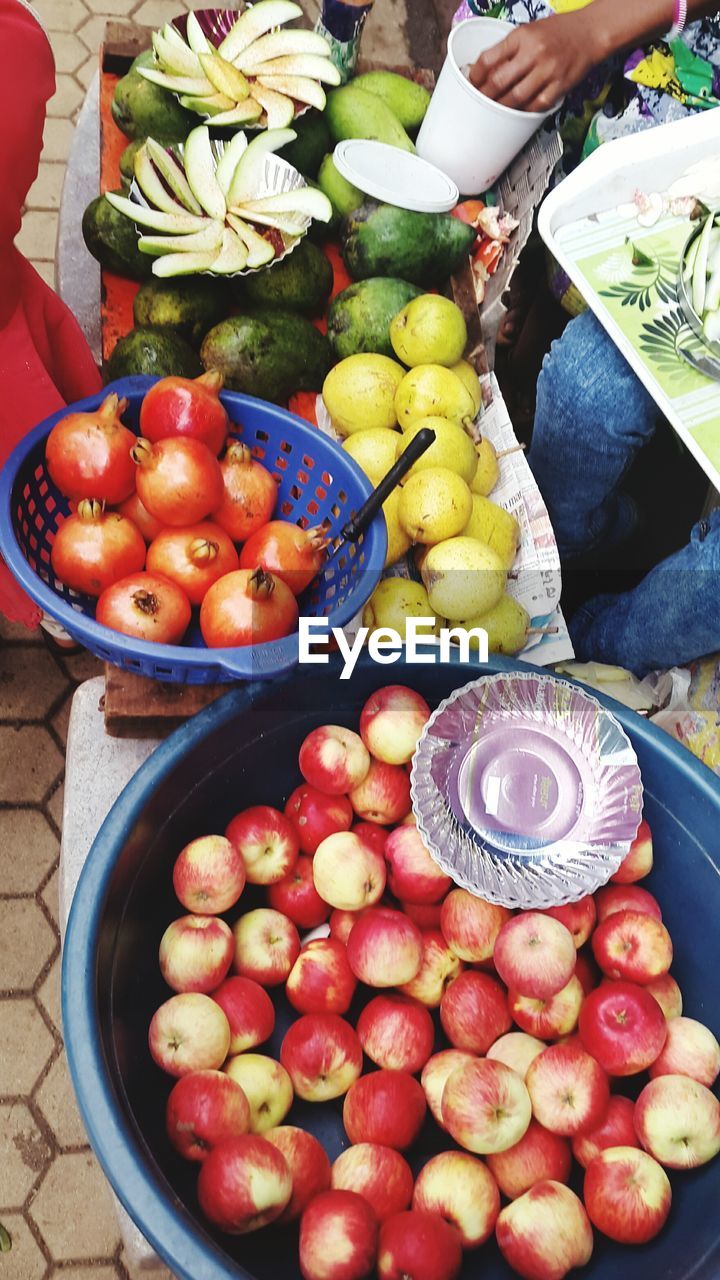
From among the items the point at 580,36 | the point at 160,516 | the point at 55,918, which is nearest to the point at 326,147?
the point at 580,36

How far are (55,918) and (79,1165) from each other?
47 centimetres

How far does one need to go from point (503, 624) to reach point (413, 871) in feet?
1.65

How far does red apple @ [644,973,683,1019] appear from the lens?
3.81 ft

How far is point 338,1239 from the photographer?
933mm

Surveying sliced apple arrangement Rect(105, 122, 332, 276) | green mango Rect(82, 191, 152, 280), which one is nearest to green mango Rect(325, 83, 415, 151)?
sliced apple arrangement Rect(105, 122, 332, 276)

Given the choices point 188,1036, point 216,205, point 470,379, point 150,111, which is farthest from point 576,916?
point 150,111

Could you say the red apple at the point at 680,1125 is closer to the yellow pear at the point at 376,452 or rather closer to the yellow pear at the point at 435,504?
the yellow pear at the point at 435,504

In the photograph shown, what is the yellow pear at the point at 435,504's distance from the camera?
1.45 meters

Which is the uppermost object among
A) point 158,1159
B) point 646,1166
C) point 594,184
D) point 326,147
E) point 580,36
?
point 580,36

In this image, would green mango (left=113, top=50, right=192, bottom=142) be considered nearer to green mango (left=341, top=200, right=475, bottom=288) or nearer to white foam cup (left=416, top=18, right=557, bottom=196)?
green mango (left=341, top=200, right=475, bottom=288)

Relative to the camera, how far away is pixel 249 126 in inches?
71.1

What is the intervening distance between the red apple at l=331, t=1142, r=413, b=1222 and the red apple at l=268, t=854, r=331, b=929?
0.29m

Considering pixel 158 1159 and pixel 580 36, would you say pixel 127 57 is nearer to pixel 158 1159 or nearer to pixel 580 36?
pixel 580 36

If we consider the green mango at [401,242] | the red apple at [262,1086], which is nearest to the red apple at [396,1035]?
the red apple at [262,1086]
